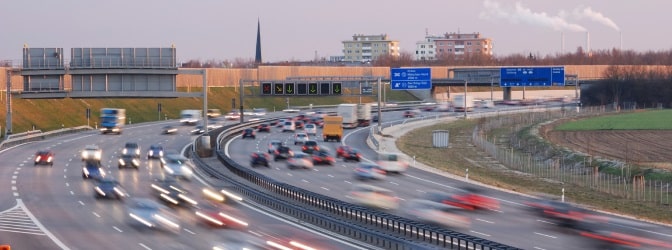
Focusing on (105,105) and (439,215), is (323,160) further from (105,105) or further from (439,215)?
(105,105)

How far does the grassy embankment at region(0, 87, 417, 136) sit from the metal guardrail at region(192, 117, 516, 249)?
161 feet

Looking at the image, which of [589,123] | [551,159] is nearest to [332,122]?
[551,159]

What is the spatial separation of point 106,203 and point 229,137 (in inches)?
2019

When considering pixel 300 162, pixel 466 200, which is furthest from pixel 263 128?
pixel 466 200

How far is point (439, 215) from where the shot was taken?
40.3 metres

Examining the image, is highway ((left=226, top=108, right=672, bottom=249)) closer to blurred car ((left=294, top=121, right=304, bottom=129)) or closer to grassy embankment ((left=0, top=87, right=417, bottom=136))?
blurred car ((left=294, top=121, right=304, bottom=129))

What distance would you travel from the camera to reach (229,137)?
100562 mm

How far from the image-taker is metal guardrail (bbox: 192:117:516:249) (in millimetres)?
34125

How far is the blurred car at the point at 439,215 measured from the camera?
40000 mm

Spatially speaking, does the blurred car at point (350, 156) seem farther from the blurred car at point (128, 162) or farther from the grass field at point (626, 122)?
the grass field at point (626, 122)

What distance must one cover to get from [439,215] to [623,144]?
55.4 m

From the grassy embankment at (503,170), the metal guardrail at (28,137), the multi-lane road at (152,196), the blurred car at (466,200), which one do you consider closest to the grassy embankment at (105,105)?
the metal guardrail at (28,137)

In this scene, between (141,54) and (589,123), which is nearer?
(141,54)

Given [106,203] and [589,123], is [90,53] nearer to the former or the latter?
[106,203]
